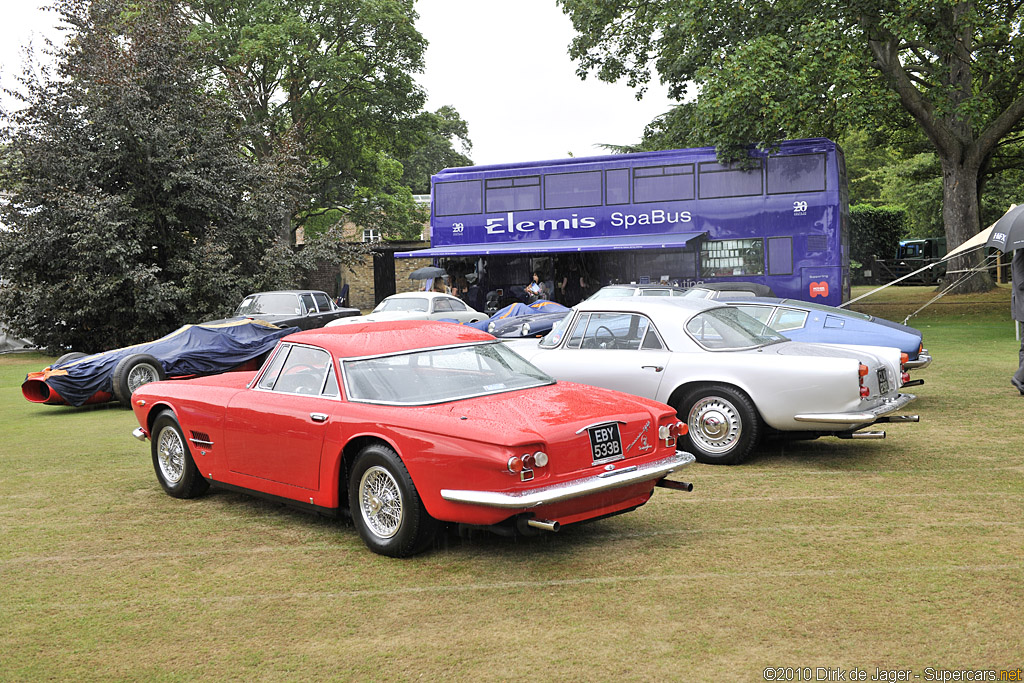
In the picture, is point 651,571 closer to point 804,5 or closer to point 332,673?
point 332,673

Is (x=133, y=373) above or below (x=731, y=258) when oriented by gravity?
below

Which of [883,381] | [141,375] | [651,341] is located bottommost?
Answer: [141,375]

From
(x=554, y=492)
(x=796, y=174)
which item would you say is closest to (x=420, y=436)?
(x=554, y=492)

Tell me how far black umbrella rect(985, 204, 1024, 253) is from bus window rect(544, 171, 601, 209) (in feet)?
39.0

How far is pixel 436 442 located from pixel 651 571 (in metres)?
1.40

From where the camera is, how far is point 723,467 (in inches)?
307

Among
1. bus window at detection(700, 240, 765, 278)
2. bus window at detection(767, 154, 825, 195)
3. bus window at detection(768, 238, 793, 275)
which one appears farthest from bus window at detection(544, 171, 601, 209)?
bus window at detection(768, 238, 793, 275)

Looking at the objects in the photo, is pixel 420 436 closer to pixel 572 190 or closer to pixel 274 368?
pixel 274 368

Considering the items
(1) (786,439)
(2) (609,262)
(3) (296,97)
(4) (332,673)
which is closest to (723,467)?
(1) (786,439)

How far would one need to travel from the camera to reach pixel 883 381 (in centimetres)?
796

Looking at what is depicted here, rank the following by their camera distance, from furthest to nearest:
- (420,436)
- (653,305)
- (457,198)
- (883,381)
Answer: (457,198), (653,305), (883,381), (420,436)

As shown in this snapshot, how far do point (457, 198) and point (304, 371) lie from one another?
63.2 ft

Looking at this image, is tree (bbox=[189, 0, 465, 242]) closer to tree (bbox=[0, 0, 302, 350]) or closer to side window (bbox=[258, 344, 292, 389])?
tree (bbox=[0, 0, 302, 350])

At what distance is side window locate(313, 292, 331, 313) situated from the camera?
19.7 metres
